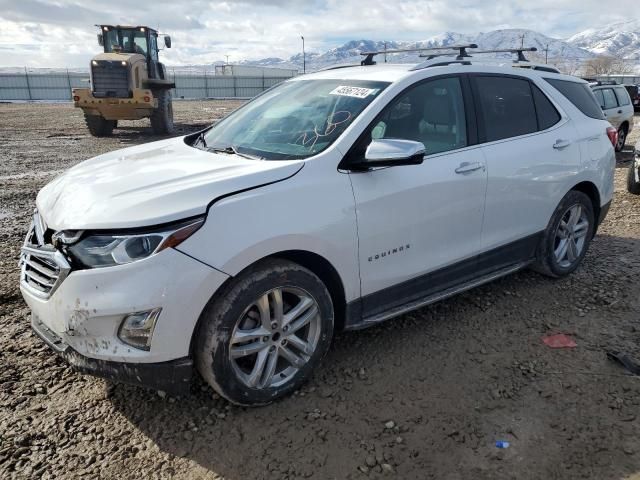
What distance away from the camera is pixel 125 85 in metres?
15.0

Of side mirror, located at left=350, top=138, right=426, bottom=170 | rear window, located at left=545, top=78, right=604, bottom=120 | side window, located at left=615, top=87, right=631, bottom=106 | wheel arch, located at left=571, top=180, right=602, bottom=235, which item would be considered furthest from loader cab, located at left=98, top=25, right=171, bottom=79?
side mirror, located at left=350, top=138, right=426, bottom=170

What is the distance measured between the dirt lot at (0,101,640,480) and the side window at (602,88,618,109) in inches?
388

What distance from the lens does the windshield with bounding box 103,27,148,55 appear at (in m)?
16.0

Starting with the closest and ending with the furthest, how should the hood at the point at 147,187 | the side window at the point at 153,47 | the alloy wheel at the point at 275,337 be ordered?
the hood at the point at 147,187, the alloy wheel at the point at 275,337, the side window at the point at 153,47

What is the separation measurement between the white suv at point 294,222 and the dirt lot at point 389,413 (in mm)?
295

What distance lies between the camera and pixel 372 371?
320 centimetres

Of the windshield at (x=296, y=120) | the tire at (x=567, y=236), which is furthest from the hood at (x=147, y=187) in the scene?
the tire at (x=567, y=236)

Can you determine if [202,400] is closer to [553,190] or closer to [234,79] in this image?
[553,190]

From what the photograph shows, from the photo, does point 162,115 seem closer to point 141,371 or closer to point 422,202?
point 422,202

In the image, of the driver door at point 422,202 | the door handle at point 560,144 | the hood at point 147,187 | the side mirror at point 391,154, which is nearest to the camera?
the hood at point 147,187

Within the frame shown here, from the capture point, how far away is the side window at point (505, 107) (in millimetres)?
3754

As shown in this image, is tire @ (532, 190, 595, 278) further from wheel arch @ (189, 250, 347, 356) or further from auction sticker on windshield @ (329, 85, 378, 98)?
wheel arch @ (189, 250, 347, 356)

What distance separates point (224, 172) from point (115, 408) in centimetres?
139

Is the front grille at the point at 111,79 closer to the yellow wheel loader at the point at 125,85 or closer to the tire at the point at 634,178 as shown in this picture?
the yellow wheel loader at the point at 125,85
